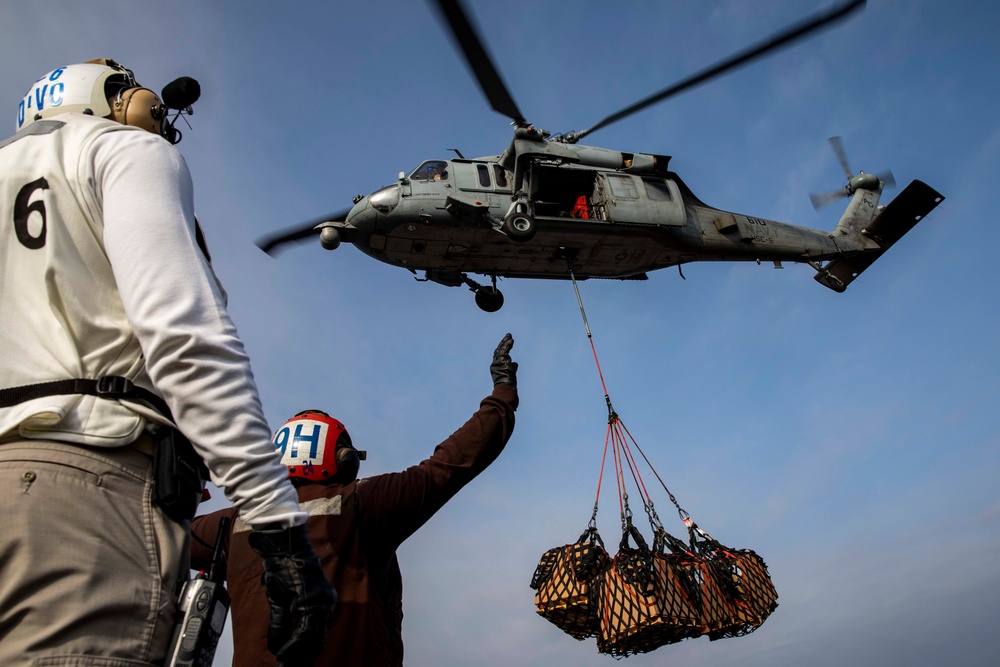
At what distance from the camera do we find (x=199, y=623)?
1615mm

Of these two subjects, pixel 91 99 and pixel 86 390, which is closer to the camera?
pixel 86 390

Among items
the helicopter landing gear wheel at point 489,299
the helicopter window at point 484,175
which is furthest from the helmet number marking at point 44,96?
the helicopter landing gear wheel at point 489,299

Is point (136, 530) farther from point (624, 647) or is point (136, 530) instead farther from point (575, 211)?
point (575, 211)

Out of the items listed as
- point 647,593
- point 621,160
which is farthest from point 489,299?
point 647,593

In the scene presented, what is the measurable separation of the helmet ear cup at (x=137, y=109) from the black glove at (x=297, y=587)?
1.38 m

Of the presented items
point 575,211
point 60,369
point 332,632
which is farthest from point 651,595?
point 575,211

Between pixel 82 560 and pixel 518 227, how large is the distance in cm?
896

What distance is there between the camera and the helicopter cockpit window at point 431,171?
10766mm

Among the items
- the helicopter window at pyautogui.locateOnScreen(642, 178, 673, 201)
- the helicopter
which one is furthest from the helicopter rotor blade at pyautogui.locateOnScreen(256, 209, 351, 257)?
the helicopter window at pyautogui.locateOnScreen(642, 178, 673, 201)

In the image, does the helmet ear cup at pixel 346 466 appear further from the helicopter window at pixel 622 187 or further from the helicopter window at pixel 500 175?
the helicopter window at pixel 622 187

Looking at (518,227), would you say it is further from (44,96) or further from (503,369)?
(44,96)

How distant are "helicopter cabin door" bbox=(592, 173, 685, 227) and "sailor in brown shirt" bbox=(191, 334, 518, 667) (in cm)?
823

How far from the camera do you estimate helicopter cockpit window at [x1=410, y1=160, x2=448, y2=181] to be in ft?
35.3

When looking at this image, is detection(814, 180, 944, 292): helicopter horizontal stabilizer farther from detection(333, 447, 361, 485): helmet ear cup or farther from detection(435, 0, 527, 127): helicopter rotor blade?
detection(333, 447, 361, 485): helmet ear cup
